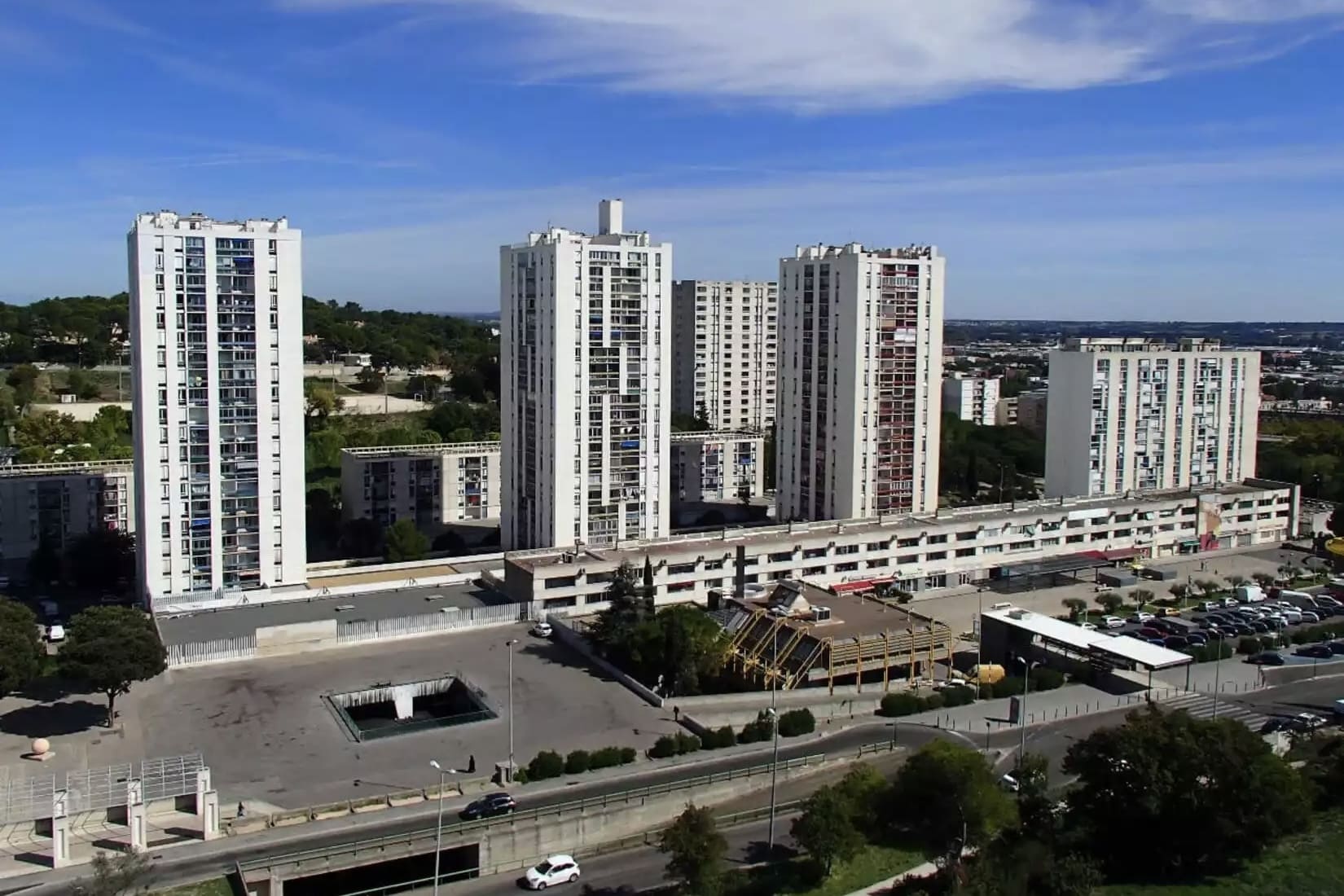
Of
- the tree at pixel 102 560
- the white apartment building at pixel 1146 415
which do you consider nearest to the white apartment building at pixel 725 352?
the white apartment building at pixel 1146 415

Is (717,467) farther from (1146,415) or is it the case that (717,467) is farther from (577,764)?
(577,764)

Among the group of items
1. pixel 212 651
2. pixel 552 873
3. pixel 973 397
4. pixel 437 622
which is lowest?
pixel 552 873

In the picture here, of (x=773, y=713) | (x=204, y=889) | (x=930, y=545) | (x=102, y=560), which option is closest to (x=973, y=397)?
(x=930, y=545)

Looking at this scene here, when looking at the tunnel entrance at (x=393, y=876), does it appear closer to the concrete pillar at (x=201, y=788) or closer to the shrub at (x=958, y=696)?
the concrete pillar at (x=201, y=788)

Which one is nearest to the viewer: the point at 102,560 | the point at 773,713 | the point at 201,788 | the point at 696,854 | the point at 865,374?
the point at 696,854

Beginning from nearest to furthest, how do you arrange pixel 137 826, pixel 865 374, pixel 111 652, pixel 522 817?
pixel 137 826 < pixel 522 817 < pixel 111 652 < pixel 865 374

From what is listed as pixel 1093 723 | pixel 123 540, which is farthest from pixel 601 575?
pixel 123 540

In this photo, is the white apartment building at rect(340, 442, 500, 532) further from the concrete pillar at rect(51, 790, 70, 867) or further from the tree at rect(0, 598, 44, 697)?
the concrete pillar at rect(51, 790, 70, 867)
